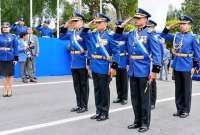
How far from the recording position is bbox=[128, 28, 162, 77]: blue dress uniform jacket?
8.14m

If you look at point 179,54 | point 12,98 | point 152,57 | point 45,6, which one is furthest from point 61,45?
point 45,6

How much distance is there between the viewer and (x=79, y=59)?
977cm

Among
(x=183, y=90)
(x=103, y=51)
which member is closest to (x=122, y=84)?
(x=183, y=90)

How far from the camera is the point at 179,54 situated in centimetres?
969

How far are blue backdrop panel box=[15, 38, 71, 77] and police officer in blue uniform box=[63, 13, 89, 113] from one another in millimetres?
7401

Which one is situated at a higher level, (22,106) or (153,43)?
(153,43)

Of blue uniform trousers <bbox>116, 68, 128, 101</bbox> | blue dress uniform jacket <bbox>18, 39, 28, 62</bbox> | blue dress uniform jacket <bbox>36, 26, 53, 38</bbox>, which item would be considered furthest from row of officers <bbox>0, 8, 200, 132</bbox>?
blue dress uniform jacket <bbox>36, 26, 53, 38</bbox>

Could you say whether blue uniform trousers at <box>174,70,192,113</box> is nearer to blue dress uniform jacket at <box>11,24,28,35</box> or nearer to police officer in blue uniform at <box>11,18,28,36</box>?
blue dress uniform jacket at <box>11,24,28,35</box>

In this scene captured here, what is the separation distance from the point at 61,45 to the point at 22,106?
7667 mm

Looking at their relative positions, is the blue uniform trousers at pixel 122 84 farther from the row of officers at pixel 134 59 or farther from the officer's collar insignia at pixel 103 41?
the officer's collar insignia at pixel 103 41

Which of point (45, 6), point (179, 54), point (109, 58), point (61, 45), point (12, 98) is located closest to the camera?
point (109, 58)

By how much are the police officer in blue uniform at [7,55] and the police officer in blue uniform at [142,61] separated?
4797 millimetres

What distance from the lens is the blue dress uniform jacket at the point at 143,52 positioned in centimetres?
814

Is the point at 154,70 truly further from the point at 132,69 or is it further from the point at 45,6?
the point at 45,6
